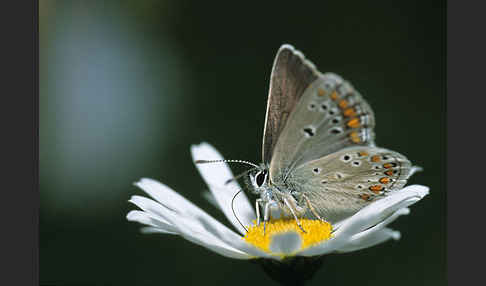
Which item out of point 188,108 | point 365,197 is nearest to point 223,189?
point 365,197

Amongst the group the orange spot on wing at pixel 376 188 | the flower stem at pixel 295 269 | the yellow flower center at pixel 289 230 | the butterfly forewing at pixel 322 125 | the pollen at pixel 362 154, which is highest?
the butterfly forewing at pixel 322 125

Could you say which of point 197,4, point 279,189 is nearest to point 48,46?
point 197,4

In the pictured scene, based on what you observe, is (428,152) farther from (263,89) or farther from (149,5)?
(149,5)

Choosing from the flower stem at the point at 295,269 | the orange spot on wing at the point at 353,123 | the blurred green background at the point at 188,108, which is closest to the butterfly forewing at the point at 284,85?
the orange spot on wing at the point at 353,123

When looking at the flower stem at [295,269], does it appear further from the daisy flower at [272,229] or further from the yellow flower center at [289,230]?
the yellow flower center at [289,230]

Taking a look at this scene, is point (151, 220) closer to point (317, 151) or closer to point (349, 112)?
point (317, 151)
